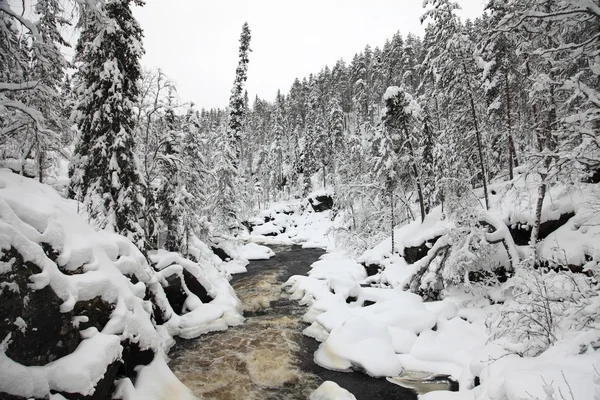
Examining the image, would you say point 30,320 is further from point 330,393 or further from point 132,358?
point 330,393

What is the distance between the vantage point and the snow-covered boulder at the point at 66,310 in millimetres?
4887

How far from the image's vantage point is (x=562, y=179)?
257 inches

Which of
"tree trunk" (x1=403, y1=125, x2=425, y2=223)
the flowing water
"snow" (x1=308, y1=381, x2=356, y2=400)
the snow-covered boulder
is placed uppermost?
"tree trunk" (x1=403, y1=125, x2=425, y2=223)

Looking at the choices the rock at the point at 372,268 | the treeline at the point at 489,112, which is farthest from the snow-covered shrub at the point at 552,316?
the rock at the point at 372,268

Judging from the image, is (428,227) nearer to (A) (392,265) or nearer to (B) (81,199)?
(A) (392,265)

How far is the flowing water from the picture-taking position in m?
9.29

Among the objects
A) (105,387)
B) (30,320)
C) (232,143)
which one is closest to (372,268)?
(232,143)

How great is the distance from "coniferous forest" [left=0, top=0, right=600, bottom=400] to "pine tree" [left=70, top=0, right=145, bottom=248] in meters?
0.08

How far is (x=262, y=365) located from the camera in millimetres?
10789

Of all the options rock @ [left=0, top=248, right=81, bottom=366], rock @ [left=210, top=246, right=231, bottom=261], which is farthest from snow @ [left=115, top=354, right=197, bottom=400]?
rock @ [left=210, top=246, right=231, bottom=261]

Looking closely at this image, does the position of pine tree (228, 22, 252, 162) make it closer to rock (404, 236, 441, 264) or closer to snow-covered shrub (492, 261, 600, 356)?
rock (404, 236, 441, 264)

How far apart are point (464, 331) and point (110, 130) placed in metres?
15.7

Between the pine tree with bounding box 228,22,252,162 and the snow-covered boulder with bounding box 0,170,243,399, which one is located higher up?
the pine tree with bounding box 228,22,252,162

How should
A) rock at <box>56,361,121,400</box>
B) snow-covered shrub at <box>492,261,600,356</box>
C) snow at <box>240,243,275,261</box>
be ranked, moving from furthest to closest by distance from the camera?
snow at <box>240,243,275,261</box>
snow-covered shrub at <box>492,261,600,356</box>
rock at <box>56,361,121,400</box>
